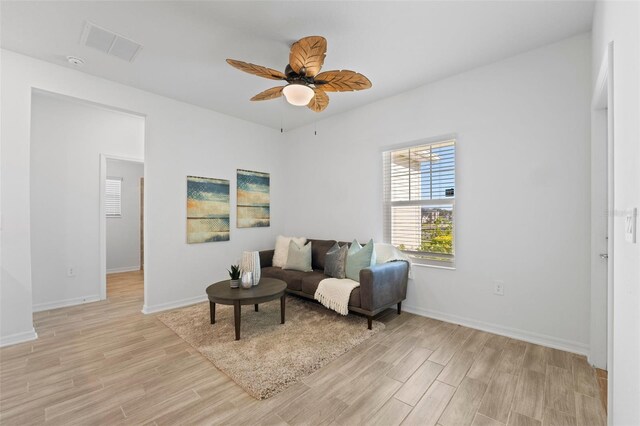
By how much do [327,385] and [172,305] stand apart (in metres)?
2.68

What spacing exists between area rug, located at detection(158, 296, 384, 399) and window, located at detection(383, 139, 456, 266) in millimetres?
1108

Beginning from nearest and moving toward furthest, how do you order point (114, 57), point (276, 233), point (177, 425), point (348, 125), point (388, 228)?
point (177, 425)
point (114, 57)
point (388, 228)
point (348, 125)
point (276, 233)

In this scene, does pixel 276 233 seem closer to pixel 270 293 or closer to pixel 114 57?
pixel 270 293

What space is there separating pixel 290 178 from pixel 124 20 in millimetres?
3232

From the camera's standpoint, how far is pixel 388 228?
149 inches

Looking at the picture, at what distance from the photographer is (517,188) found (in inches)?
108

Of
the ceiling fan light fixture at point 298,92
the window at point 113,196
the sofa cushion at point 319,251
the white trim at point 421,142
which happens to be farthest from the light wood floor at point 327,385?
the window at point 113,196

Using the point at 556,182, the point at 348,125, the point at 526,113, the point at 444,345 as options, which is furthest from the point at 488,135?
the point at 444,345

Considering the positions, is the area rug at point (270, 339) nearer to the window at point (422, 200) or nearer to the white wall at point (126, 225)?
the window at point (422, 200)

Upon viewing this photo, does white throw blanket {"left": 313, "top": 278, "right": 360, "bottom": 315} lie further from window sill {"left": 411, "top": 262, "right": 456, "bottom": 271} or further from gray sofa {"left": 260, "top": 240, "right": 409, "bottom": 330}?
window sill {"left": 411, "top": 262, "right": 456, "bottom": 271}

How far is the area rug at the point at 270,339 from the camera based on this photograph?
212 cm

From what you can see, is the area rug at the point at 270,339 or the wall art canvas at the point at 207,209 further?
the wall art canvas at the point at 207,209

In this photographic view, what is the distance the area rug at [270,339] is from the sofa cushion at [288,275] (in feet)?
0.91

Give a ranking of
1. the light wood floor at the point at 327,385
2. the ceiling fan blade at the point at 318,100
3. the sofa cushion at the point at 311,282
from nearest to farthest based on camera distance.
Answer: the light wood floor at the point at 327,385 → the ceiling fan blade at the point at 318,100 → the sofa cushion at the point at 311,282
